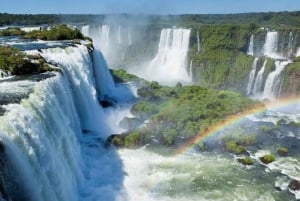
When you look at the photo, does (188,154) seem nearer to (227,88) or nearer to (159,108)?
(159,108)

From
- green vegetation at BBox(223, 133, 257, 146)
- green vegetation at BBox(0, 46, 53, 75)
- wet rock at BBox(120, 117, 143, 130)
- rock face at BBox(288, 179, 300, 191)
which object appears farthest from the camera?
wet rock at BBox(120, 117, 143, 130)

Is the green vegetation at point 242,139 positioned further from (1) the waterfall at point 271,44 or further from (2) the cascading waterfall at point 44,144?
(1) the waterfall at point 271,44

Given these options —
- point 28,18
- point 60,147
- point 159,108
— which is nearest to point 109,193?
point 60,147

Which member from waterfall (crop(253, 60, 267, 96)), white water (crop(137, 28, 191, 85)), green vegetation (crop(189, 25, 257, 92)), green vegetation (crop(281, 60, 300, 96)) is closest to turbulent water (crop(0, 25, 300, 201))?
green vegetation (crop(281, 60, 300, 96))

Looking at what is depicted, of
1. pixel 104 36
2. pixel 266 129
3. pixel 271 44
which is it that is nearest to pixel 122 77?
pixel 266 129

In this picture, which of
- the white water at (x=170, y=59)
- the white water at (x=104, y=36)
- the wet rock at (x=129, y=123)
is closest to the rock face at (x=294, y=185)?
the wet rock at (x=129, y=123)

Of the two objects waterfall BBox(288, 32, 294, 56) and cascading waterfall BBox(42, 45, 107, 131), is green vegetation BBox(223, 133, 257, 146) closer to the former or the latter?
cascading waterfall BBox(42, 45, 107, 131)
